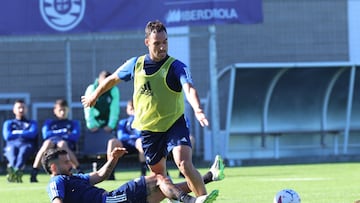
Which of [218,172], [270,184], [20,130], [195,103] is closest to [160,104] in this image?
[195,103]

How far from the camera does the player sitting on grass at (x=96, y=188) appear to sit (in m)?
8.66

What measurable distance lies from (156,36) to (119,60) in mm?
11424

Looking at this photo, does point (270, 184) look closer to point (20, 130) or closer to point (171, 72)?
point (171, 72)

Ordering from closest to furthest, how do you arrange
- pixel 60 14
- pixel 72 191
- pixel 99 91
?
pixel 72 191 < pixel 99 91 < pixel 60 14

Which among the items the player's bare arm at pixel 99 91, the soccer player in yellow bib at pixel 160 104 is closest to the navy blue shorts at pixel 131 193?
the soccer player in yellow bib at pixel 160 104

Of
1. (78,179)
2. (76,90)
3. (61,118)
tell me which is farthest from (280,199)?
(76,90)

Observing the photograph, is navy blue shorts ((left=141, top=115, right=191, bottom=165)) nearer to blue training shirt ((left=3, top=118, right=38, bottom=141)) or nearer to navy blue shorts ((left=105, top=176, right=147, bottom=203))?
navy blue shorts ((left=105, top=176, right=147, bottom=203))

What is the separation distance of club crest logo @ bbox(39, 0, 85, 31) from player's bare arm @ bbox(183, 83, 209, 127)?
971 cm

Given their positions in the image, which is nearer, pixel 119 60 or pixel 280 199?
pixel 280 199

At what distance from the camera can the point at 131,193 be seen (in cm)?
879

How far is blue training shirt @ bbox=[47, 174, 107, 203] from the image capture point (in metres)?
8.63

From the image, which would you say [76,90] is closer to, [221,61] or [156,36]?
[221,61]

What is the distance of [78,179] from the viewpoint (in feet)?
29.1

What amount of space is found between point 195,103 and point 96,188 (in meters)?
1.23
